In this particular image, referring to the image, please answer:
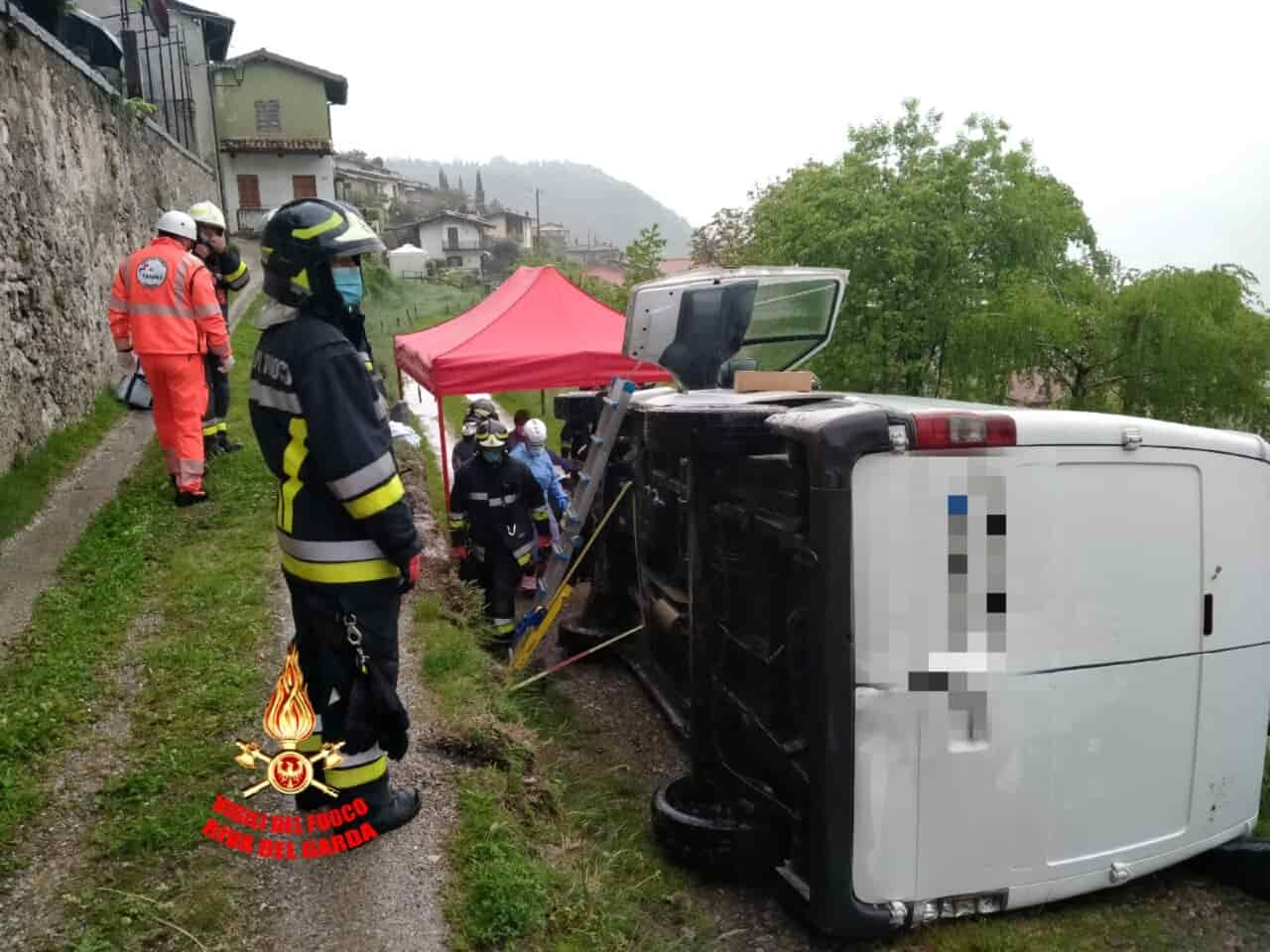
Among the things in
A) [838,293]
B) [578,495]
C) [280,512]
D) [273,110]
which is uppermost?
[273,110]

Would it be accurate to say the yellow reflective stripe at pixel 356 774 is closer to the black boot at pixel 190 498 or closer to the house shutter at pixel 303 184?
the black boot at pixel 190 498

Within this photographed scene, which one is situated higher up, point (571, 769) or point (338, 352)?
point (338, 352)

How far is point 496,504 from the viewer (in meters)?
6.22

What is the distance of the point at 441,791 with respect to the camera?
11.3 feet

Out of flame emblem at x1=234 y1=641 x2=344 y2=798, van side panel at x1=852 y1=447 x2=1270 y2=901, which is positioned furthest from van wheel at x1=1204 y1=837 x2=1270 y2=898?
flame emblem at x1=234 y1=641 x2=344 y2=798

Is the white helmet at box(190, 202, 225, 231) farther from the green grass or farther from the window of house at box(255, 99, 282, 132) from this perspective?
the window of house at box(255, 99, 282, 132)

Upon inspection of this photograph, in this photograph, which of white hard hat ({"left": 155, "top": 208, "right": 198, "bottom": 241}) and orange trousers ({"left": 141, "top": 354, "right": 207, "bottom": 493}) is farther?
white hard hat ({"left": 155, "top": 208, "right": 198, "bottom": 241})

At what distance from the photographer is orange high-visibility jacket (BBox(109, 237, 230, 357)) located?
5734 mm

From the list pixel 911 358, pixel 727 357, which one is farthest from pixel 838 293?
pixel 911 358

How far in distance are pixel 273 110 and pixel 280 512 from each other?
46.9 metres

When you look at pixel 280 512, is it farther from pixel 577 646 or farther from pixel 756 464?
pixel 577 646

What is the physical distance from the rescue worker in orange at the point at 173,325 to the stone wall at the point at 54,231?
56.3 inches

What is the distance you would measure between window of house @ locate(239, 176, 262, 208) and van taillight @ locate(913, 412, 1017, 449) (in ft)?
150

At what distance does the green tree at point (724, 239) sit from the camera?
3006 cm
